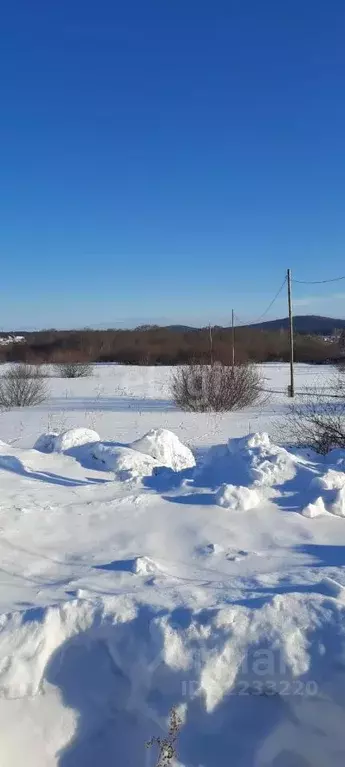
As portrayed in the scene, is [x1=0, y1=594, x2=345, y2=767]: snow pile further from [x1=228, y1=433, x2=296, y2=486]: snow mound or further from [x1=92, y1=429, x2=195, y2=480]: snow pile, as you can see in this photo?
[x1=92, y1=429, x2=195, y2=480]: snow pile

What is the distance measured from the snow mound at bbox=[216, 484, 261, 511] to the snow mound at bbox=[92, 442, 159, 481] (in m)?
1.38

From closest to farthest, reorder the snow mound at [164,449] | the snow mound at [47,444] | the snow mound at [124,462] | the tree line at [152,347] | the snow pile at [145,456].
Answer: the snow mound at [124,462] → the snow pile at [145,456] → the snow mound at [164,449] → the snow mound at [47,444] → the tree line at [152,347]

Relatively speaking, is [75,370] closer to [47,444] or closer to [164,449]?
[47,444]

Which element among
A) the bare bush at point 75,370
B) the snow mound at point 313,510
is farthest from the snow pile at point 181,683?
the bare bush at point 75,370

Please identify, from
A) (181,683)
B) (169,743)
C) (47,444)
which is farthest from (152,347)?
(169,743)

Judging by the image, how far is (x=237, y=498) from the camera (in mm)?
5121

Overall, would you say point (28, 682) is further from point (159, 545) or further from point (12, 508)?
point (12, 508)

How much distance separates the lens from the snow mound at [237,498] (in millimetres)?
5086

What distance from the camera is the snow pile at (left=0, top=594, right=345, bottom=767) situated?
2.73 meters

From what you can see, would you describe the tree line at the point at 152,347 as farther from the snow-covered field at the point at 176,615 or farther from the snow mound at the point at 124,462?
the snow-covered field at the point at 176,615

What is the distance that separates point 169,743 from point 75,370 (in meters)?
39.9

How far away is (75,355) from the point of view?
5362 cm

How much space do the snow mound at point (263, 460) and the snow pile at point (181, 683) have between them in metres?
2.54

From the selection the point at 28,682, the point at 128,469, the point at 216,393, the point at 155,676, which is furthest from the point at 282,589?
the point at 216,393
